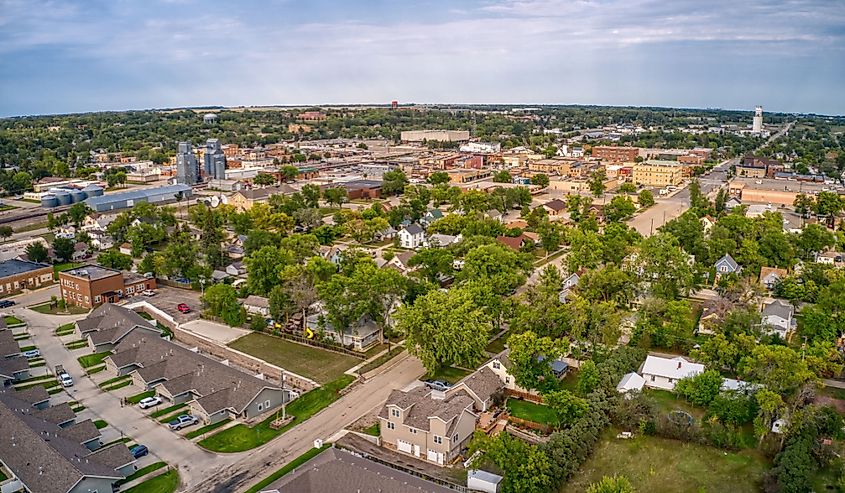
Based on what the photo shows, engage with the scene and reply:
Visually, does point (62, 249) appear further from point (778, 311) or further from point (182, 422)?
point (778, 311)

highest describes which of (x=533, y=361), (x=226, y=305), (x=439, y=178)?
(x=439, y=178)

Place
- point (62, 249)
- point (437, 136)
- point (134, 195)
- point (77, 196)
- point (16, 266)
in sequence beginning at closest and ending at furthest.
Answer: point (16, 266) → point (62, 249) → point (134, 195) → point (77, 196) → point (437, 136)

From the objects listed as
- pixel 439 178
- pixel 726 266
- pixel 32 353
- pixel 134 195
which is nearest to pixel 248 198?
pixel 134 195

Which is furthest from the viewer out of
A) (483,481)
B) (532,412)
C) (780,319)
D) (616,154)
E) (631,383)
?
(616,154)

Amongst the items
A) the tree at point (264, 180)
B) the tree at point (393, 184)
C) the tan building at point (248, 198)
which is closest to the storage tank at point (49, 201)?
the tan building at point (248, 198)

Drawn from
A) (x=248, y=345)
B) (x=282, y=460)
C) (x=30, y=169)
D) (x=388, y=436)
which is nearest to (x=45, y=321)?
Answer: (x=248, y=345)

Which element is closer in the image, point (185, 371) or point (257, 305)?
point (185, 371)
